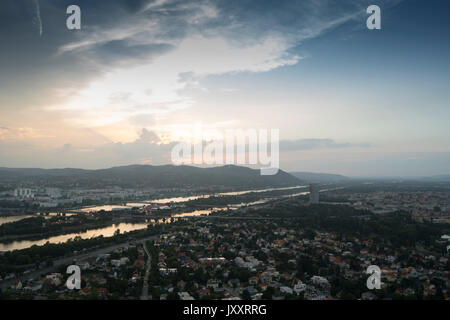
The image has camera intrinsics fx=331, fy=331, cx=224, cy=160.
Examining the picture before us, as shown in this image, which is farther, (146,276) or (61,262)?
(61,262)

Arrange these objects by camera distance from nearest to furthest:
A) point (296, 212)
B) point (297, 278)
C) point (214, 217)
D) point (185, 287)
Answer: point (185, 287) < point (297, 278) < point (214, 217) < point (296, 212)

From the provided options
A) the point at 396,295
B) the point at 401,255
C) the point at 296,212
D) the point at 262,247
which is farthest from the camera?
the point at 296,212

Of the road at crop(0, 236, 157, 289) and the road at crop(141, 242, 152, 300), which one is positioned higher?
the road at crop(141, 242, 152, 300)

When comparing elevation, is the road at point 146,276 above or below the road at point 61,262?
above

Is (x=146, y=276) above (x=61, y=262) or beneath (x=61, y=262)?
above

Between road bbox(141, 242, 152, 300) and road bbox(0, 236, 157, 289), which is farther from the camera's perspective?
road bbox(0, 236, 157, 289)

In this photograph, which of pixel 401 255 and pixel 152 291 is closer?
pixel 152 291

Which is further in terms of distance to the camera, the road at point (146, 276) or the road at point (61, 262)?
the road at point (61, 262)
